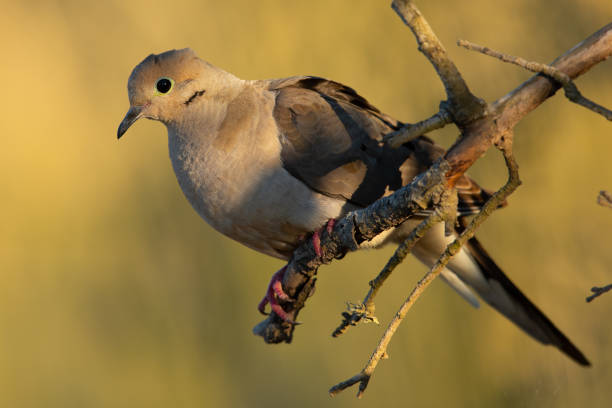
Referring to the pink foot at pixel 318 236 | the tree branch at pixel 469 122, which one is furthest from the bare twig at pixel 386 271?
the pink foot at pixel 318 236

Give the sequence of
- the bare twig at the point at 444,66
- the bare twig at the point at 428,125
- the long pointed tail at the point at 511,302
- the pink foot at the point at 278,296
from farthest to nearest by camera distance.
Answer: the long pointed tail at the point at 511,302 → the pink foot at the point at 278,296 → the bare twig at the point at 428,125 → the bare twig at the point at 444,66

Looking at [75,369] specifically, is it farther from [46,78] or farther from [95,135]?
[46,78]

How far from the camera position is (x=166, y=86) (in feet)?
7.92

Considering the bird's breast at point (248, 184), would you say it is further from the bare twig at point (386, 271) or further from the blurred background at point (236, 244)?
the blurred background at point (236, 244)

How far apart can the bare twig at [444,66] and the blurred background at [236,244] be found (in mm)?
2676

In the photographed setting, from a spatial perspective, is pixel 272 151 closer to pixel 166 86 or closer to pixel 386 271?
pixel 166 86

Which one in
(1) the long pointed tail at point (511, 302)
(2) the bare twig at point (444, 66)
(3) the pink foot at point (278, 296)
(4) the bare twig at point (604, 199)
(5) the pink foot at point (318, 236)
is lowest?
(1) the long pointed tail at point (511, 302)

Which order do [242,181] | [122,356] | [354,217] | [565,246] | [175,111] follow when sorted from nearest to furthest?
[354,217] → [242,181] → [175,111] → [565,246] → [122,356]

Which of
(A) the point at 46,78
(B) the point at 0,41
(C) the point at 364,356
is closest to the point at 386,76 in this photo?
(C) the point at 364,356

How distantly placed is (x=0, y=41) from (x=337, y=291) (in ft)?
10.5

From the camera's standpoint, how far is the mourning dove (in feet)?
7.43

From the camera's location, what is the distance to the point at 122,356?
15.4 feet

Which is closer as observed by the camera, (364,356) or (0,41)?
(364,356)

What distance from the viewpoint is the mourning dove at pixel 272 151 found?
226 cm
